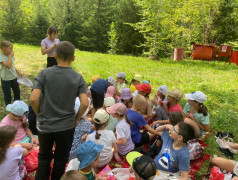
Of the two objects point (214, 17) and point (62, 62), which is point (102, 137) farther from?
point (214, 17)

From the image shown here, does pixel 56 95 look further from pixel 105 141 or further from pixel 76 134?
pixel 76 134

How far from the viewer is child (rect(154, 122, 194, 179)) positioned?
2654 millimetres

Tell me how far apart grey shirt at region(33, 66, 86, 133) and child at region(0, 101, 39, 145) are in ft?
3.44

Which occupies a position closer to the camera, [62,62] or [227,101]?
A: [62,62]

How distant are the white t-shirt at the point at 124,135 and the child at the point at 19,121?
4.91 feet

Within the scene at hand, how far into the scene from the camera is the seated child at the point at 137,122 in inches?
141

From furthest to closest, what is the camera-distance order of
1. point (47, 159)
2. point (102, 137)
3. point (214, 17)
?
point (214, 17) < point (102, 137) < point (47, 159)

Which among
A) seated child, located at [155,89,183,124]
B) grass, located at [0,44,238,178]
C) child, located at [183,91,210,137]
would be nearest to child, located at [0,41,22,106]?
grass, located at [0,44,238,178]

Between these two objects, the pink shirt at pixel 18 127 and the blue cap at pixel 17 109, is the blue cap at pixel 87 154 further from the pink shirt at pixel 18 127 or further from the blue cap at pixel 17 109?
the pink shirt at pixel 18 127

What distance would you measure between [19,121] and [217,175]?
10.7 ft

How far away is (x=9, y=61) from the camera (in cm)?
427

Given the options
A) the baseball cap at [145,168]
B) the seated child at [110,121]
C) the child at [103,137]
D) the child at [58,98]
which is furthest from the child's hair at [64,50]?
the seated child at [110,121]

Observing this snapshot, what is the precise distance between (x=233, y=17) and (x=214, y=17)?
6.38ft

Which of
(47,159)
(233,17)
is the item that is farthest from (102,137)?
(233,17)
